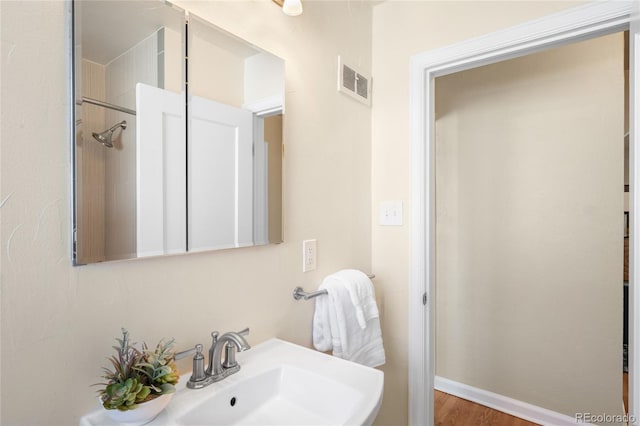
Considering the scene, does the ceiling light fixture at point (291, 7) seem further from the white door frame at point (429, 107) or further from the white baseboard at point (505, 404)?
the white baseboard at point (505, 404)

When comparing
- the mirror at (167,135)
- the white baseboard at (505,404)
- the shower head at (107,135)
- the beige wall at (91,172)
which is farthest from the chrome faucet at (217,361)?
the white baseboard at (505,404)

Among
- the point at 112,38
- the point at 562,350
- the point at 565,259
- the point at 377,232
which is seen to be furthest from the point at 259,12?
the point at 562,350

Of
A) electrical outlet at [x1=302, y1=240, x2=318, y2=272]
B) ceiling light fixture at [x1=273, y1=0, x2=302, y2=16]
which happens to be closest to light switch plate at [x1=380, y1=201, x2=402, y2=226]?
electrical outlet at [x1=302, y1=240, x2=318, y2=272]

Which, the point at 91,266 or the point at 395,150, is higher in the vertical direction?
the point at 395,150

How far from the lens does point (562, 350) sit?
208 centimetres

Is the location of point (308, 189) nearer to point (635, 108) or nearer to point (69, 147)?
point (69, 147)

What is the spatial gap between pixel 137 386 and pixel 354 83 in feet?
4.60

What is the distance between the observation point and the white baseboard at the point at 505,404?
2.09 meters

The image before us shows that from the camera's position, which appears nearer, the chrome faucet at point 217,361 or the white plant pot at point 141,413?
the white plant pot at point 141,413

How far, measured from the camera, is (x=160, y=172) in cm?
87

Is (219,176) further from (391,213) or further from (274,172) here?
(391,213)

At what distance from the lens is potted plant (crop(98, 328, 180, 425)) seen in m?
0.68

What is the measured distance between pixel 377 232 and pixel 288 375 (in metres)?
0.90

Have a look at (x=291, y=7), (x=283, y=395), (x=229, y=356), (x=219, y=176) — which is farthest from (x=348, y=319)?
(x=291, y=7)
